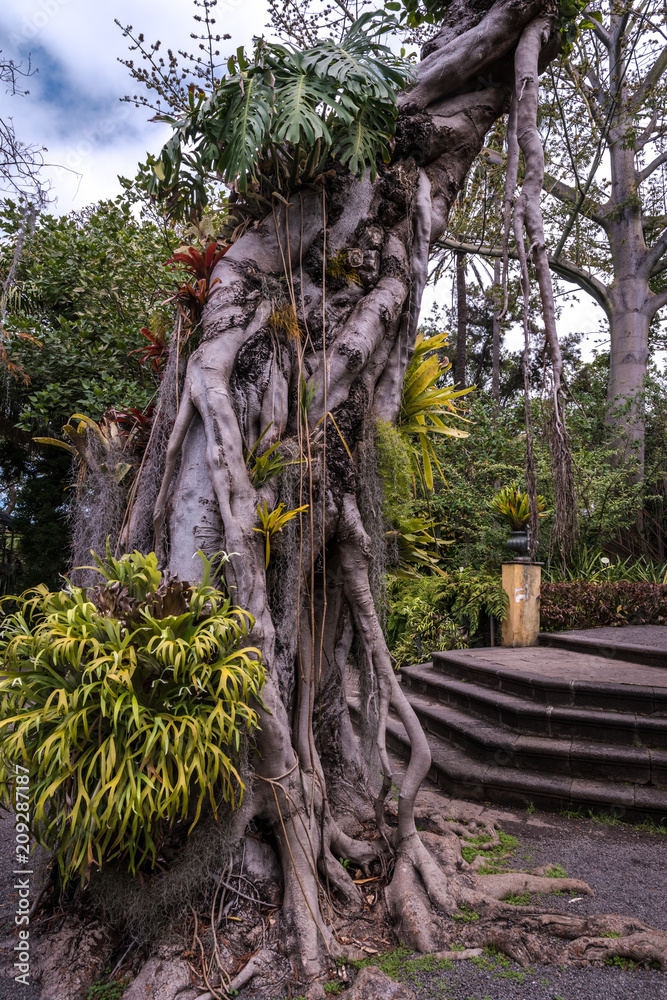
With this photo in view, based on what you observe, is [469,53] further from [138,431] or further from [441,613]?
[441,613]

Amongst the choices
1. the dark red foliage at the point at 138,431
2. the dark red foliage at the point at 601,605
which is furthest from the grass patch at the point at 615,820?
the dark red foliage at the point at 138,431

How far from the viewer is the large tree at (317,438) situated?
240 cm

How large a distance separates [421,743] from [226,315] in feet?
7.47

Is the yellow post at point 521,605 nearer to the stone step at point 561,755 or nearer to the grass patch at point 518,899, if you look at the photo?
the stone step at point 561,755

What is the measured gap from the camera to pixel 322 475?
2738 mm

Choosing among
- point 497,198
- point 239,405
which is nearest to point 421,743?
point 239,405

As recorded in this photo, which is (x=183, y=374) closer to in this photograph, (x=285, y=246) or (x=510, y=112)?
(x=285, y=246)

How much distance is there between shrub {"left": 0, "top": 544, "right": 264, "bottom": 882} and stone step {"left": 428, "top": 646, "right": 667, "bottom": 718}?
2.89m

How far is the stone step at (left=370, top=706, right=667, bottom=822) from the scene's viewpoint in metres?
3.46

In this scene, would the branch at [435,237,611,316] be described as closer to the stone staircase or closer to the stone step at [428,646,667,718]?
the stone step at [428,646,667,718]

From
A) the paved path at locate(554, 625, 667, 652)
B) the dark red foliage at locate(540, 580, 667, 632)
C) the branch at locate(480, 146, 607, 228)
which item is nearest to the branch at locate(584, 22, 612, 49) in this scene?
the branch at locate(480, 146, 607, 228)

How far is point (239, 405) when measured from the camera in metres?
2.80

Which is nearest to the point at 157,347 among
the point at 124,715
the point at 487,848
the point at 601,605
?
the point at 124,715

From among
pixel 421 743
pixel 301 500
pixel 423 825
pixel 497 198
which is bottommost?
pixel 423 825
